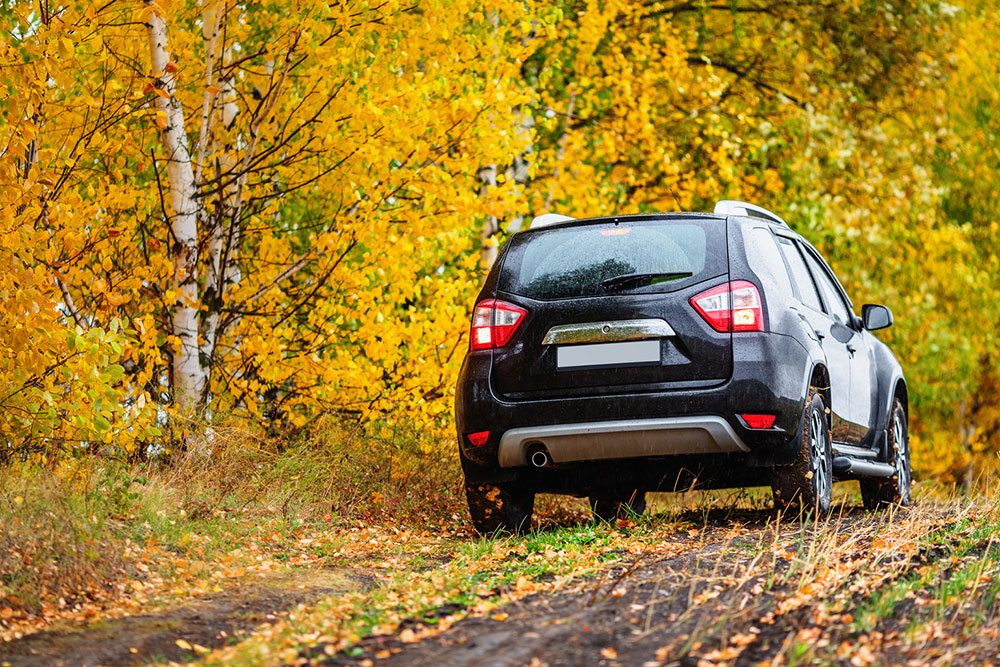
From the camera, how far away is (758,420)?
642 centimetres

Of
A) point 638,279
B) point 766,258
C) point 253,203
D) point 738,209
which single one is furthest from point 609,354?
point 253,203

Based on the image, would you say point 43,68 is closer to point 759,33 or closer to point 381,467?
point 381,467

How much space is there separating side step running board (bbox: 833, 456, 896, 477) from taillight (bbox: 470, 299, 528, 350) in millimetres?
2080

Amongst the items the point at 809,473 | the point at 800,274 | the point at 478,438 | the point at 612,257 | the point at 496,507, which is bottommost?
the point at 496,507

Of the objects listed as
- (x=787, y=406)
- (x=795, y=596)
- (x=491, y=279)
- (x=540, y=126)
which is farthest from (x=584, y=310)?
(x=540, y=126)

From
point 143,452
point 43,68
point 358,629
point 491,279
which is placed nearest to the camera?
point 358,629

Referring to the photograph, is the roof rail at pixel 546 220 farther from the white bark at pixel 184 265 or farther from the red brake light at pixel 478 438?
→ the white bark at pixel 184 265

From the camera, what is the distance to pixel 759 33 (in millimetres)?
17781

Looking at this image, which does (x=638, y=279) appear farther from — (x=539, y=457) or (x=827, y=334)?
(x=827, y=334)

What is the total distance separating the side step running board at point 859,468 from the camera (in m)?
7.36

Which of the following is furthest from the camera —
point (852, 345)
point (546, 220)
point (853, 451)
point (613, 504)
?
point (613, 504)

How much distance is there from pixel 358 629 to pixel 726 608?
1.30m

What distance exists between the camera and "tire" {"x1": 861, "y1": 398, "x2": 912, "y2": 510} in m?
8.89

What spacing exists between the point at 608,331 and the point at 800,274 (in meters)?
1.63
